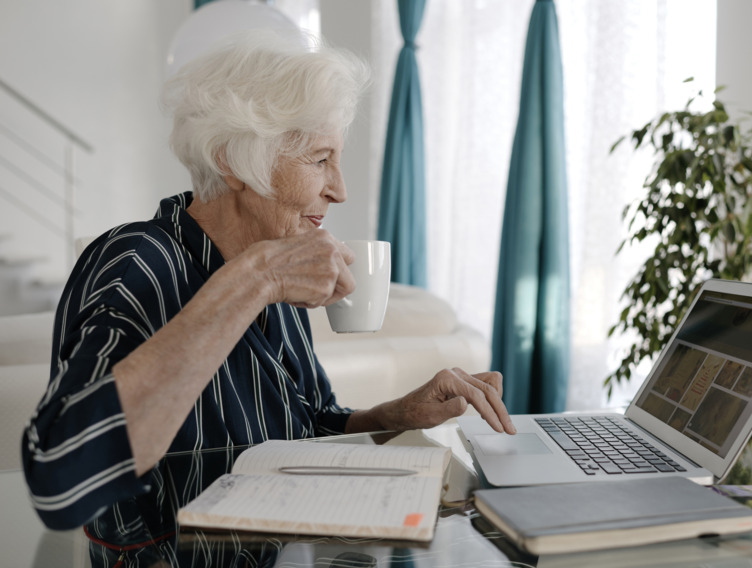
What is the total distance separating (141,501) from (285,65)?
2.09 feet

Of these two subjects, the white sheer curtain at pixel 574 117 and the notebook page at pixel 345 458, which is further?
the white sheer curtain at pixel 574 117

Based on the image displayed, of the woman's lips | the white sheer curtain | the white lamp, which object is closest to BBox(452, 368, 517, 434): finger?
the woman's lips

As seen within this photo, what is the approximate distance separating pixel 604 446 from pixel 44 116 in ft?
18.7

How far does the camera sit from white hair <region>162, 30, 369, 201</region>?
42.0 inches

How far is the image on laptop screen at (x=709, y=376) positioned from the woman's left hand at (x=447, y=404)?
0.21 metres

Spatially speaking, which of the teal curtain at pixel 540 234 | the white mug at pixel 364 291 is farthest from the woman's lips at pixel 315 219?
the teal curtain at pixel 540 234

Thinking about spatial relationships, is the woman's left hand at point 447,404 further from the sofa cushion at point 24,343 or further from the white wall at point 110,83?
the white wall at point 110,83

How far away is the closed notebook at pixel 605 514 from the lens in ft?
1.98

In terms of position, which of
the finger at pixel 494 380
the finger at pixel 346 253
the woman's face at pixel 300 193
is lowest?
the finger at pixel 494 380

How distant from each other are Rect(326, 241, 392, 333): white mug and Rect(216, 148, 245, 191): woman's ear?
281mm

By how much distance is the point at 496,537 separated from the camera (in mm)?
646

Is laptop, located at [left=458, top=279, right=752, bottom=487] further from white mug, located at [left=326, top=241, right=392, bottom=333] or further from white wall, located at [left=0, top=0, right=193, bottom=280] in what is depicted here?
white wall, located at [left=0, top=0, right=193, bottom=280]

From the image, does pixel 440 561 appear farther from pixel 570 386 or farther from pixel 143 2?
pixel 143 2

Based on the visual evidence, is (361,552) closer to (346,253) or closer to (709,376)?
(346,253)
